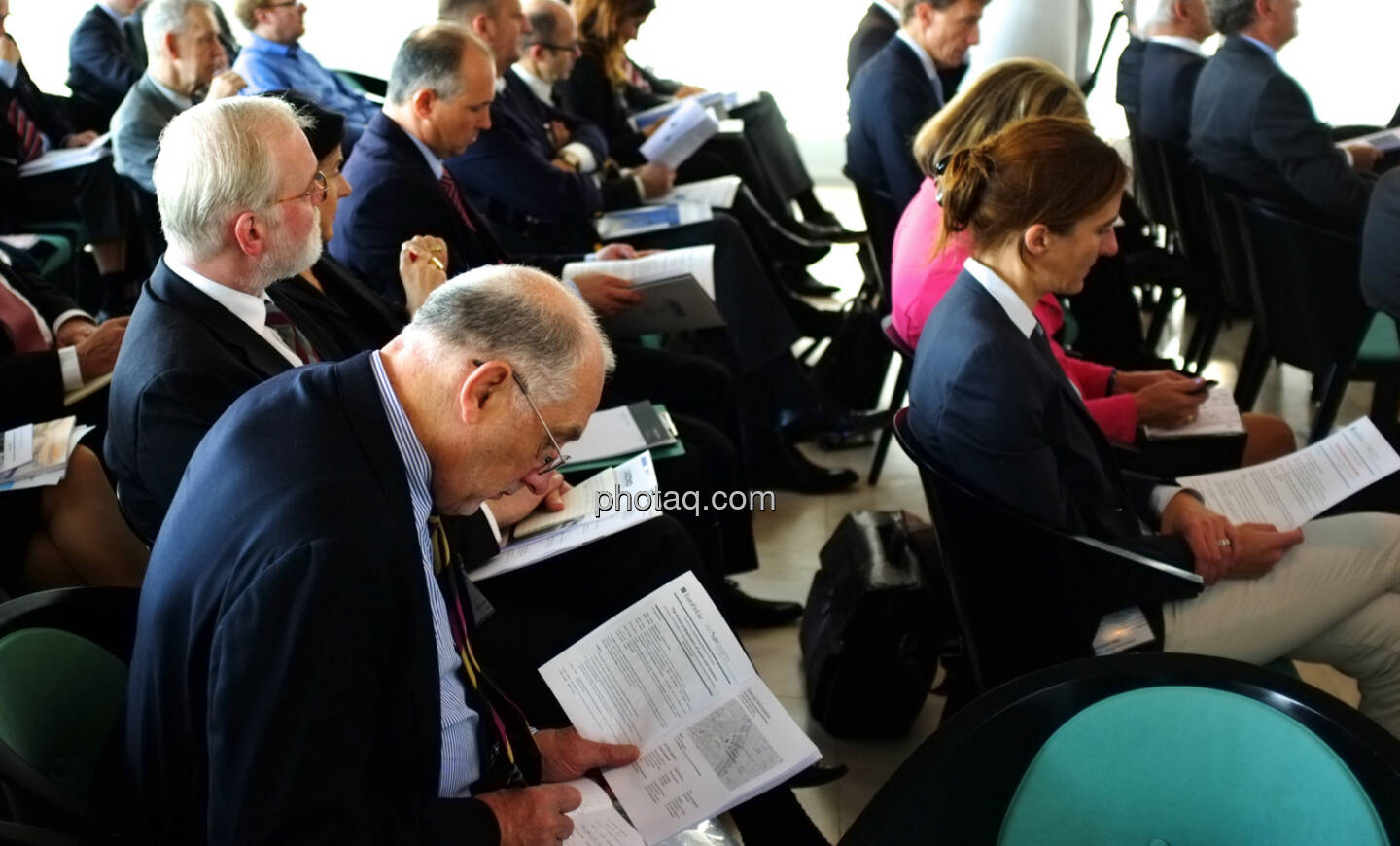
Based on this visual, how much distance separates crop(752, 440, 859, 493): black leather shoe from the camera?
3.41 meters

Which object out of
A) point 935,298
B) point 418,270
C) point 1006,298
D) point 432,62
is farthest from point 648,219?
point 1006,298

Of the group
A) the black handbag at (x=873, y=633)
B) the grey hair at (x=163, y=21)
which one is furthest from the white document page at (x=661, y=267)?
the grey hair at (x=163, y=21)

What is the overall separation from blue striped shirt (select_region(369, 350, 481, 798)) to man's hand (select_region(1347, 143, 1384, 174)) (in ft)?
11.3

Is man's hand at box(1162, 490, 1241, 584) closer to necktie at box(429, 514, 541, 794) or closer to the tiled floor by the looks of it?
the tiled floor

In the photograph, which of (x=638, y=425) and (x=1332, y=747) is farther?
(x=638, y=425)

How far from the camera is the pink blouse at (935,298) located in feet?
7.75

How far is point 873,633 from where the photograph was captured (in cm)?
224

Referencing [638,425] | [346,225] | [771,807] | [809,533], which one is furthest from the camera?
[809,533]

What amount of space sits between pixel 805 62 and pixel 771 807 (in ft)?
19.1

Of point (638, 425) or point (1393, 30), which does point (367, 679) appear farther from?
point (1393, 30)

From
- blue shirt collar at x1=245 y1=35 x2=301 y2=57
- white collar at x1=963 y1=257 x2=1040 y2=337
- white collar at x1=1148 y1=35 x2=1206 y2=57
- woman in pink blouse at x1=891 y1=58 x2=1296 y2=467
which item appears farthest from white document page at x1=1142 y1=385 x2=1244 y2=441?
blue shirt collar at x1=245 y1=35 x2=301 y2=57

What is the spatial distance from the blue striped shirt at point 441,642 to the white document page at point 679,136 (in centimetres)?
280

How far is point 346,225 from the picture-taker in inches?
107

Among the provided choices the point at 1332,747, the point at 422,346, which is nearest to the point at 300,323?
the point at 422,346
